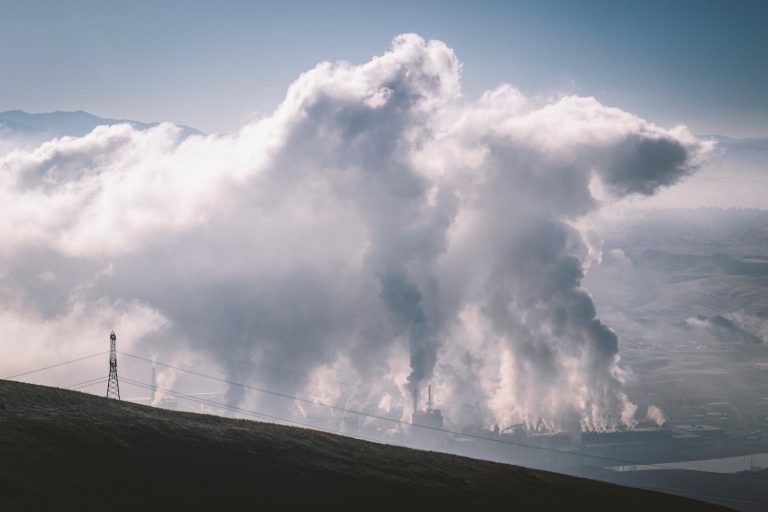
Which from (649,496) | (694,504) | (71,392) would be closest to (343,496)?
(71,392)

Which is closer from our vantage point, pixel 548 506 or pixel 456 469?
pixel 548 506

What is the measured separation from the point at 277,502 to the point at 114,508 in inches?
884

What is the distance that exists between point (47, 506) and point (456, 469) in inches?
2905

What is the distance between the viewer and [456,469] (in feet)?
447

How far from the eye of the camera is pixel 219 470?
4225 inches

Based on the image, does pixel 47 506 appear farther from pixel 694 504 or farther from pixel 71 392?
pixel 694 504

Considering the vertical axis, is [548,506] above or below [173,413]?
below

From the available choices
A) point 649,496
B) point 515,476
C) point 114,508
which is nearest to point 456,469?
point 515,476

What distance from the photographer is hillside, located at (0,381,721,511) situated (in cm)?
9112

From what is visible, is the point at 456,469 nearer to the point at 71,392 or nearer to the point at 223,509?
the point at 223,509

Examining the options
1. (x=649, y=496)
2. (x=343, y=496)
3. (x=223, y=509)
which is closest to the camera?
(x=223, y=509)

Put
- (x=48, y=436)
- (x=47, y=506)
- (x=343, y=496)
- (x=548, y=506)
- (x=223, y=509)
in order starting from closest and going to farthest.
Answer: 1. (x=47, y=506)
2. (x=223, y=509)
3. (x=48, y=436)
4. (x=343, y=496)
5. (x=548, y=506)

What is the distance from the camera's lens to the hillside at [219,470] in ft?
299

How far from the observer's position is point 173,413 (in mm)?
132000
